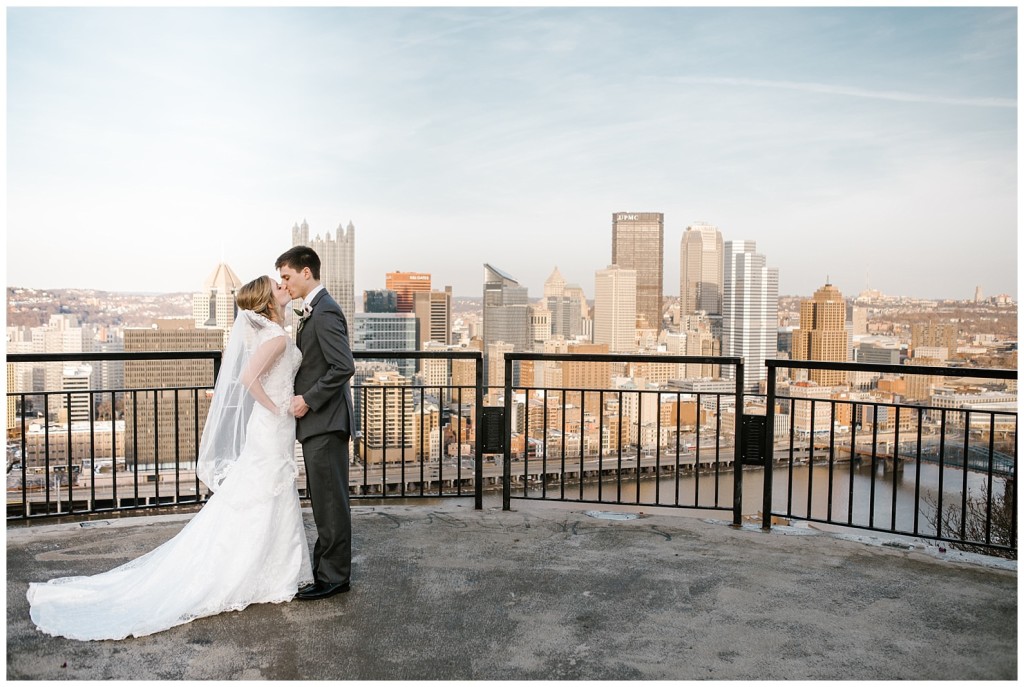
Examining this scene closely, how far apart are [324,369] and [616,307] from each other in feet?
70.5

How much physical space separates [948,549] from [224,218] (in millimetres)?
25389

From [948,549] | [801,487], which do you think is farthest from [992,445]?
[801,487]

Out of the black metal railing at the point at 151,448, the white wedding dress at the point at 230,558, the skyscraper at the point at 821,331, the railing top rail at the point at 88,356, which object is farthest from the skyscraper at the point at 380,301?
the white wedding dress at the point at 230,558

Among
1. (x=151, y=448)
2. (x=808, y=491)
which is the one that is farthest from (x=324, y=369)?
(x=151, y=448)

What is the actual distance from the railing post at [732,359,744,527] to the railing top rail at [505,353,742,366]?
0.15 metres

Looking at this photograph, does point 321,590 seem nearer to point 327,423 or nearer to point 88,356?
point 327,423

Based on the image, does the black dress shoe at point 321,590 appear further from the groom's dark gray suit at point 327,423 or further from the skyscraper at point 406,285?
the skyscraper at point 406,285

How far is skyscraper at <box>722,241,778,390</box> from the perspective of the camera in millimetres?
5734

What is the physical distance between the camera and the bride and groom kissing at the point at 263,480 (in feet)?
12.2

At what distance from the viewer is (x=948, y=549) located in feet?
16.2

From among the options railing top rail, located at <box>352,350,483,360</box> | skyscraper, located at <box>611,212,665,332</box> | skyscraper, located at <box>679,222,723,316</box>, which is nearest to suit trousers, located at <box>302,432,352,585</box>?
railing top rail, located at <box>352,350,483,360</box>

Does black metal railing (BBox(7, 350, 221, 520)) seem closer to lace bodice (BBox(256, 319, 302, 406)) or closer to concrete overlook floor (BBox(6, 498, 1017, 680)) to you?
concrete overlook floor (BBox(6, 498, 1017, 680))

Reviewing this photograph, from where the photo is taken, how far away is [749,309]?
18.9 metres

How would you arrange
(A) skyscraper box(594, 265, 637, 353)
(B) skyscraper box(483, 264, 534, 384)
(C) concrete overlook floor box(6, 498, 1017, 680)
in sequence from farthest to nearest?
1. (A) skyscraper box(594, 265, 637, 353)
2. (B) skyscraper box(483, 264, 534, 384)
3. (C) concrete overlook floor box(6, 498, 1017, 680)
